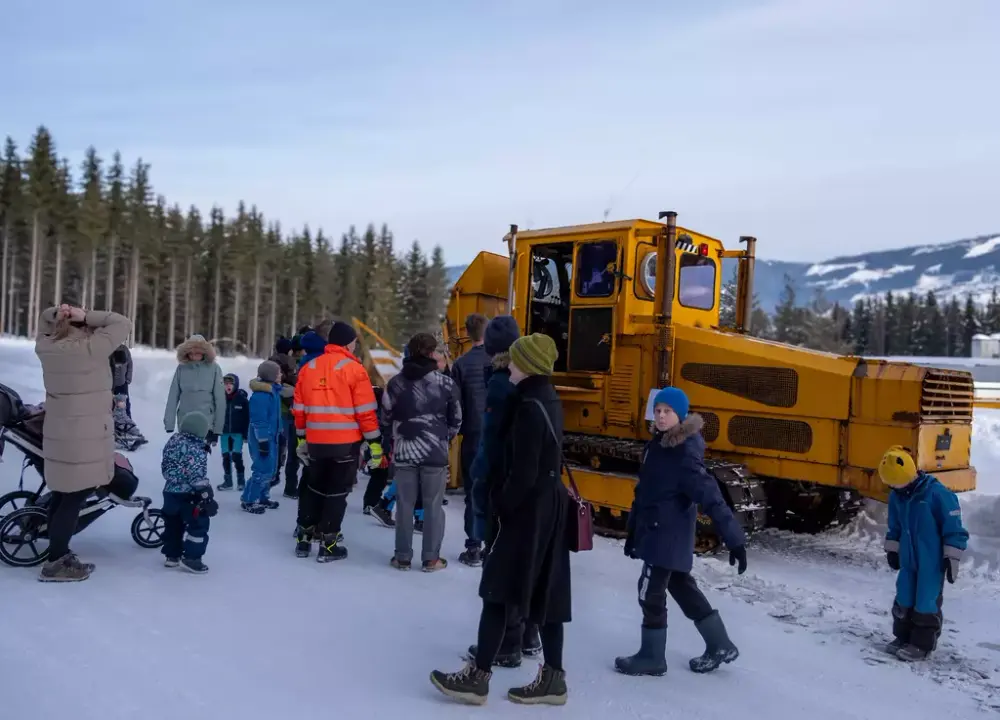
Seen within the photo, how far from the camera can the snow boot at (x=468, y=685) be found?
12.5 ft

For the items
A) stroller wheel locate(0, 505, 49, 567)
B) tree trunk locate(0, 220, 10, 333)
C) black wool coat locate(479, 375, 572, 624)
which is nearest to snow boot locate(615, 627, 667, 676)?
black wool coat locate(479, 375, 572, 624)

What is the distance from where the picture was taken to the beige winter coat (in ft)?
17.5

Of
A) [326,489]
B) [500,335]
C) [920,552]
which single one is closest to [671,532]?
[500,335]

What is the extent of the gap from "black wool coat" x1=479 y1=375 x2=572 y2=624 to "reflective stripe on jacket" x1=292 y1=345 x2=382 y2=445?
250 cm

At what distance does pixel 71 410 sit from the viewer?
5.38 metres

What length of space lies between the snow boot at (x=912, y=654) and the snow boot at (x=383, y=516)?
4.38m

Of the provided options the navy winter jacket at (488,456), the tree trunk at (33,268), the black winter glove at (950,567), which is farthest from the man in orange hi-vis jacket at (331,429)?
the tree trunk at (33,268)

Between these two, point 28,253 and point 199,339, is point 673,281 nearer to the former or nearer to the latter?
point 199,339

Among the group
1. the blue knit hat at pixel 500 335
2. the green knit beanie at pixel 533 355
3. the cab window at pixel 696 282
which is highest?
the cab window at pixel 696 282

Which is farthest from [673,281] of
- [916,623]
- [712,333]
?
[916,623]

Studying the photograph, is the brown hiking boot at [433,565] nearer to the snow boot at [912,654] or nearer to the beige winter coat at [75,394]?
the beige winter coat at [75,394]

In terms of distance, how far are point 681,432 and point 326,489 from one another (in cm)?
306

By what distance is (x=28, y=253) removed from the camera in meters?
52.9

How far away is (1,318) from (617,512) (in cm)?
5261
